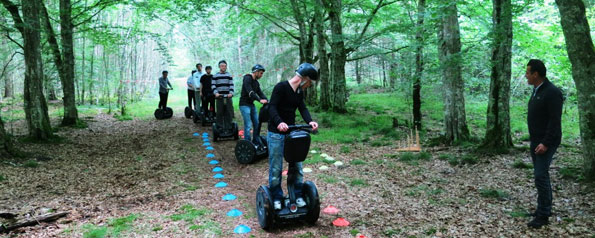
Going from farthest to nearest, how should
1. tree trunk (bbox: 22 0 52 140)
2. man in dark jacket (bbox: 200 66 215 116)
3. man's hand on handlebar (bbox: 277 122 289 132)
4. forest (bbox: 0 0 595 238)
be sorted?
man in dark jacket (bbox: 200 66 215 116) < tree trunk (bbox: 22 0 52 140) < forest (bbox: 0 0 595 238) < man's hand on handlebar (bbox: 277 122 289 132)

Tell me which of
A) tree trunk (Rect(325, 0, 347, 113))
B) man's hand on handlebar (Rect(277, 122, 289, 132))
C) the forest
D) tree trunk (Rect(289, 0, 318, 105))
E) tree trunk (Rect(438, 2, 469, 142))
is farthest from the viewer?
tree trunk (Rect(289, 0, 318, 105))

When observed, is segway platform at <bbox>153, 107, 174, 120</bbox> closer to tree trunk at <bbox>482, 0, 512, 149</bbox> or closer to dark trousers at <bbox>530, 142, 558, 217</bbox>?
tree trunk at <bbox>482, 0, 512, 149</bbox>

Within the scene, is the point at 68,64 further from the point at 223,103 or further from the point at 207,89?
the point at 223,103

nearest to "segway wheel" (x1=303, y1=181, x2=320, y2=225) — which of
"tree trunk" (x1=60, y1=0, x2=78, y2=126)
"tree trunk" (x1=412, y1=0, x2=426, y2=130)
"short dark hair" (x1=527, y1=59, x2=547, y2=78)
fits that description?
"short dark hair" (x1=527, y1=59, x2=547, y2=78)

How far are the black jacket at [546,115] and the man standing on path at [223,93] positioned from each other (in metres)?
6.35

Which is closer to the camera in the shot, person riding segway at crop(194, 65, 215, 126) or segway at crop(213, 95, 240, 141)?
segway at crop(213, 95, 240, 141)

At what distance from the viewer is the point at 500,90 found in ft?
22.2

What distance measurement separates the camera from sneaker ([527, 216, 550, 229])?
384cm

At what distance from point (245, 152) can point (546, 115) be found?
5045 millimetres

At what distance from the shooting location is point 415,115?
10.5 m

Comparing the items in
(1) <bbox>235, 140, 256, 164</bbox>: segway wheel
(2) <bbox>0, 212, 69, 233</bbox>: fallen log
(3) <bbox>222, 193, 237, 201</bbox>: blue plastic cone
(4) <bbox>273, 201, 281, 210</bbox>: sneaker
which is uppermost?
(1) <bbox>235, 140, 256, 164</bbox>: segway wheel

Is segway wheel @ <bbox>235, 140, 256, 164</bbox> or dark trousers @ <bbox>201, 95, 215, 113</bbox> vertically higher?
dark trousers @ <bbox>201, 95, 215, 113</bbox>

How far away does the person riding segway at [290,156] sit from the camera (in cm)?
381

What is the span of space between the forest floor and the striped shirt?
1.42 m
